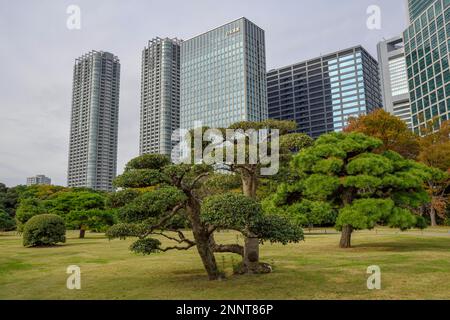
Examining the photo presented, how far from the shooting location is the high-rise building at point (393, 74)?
438 feet

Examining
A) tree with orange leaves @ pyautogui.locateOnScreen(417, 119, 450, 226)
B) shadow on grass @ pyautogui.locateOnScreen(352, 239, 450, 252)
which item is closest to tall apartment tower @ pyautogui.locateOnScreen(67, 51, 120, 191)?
tree with orange leaves @ pyautogui.locateOnScreen(417, 119, 450, 226)

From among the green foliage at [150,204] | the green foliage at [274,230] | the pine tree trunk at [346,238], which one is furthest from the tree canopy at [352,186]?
the green foliage at [150,204]

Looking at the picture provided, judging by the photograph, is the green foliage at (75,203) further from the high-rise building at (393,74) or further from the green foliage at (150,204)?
the high-rise building at (393,74)

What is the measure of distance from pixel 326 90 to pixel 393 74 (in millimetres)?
38185

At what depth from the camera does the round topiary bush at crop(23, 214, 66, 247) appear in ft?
86.4

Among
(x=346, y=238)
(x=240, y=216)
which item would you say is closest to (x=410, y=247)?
(x=346, y=238)

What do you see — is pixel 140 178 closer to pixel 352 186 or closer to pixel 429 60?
pixel 352 186

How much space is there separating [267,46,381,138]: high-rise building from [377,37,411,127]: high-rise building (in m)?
3.79

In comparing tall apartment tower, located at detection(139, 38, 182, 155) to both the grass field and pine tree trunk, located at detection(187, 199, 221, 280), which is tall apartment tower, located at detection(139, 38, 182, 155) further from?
pine tree trunk, located at detection(187, 199, 221, 280)

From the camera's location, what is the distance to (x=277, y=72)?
15875 centimetres

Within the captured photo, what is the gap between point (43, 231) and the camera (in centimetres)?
2673
